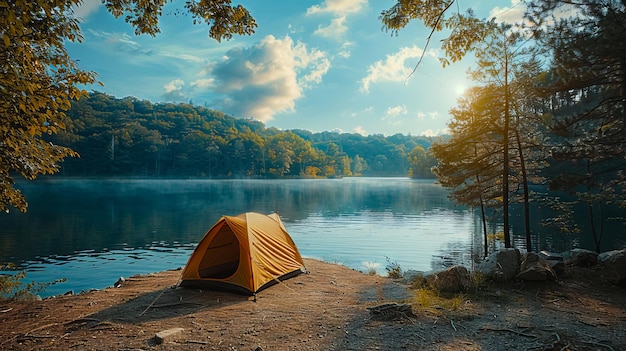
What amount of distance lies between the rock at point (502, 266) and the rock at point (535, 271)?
148mm

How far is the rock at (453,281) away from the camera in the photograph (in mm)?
7695

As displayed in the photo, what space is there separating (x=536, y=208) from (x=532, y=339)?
41750mm

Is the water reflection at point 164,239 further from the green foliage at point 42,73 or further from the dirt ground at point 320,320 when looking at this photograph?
the green foliage at point 42,73

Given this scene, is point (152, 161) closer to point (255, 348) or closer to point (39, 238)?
point (39, 238)

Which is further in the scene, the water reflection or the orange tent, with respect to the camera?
the water reflection

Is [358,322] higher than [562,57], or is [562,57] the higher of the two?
[562,57]

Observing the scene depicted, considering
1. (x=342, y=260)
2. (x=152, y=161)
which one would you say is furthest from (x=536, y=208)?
(x=152, y=161)

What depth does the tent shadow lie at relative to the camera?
6.38 meters

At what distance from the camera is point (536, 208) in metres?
40.1

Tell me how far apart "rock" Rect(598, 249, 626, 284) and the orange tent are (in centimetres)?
789

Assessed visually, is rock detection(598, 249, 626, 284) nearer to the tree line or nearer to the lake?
the tree line

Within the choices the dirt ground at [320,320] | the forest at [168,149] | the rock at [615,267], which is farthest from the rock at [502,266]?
the forest at [168,149]

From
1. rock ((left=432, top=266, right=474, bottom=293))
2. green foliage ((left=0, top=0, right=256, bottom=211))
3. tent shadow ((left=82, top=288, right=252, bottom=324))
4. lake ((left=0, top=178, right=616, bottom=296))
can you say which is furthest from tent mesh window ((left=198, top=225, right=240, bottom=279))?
lake ((left=0, top=178, right=616, bottom=296))

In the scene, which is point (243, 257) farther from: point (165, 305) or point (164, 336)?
point (164, 336)
